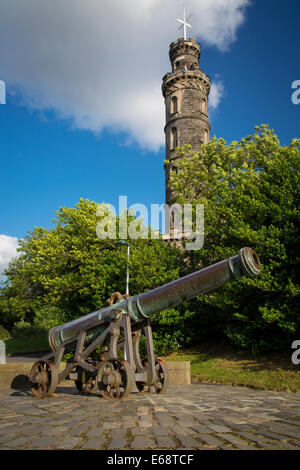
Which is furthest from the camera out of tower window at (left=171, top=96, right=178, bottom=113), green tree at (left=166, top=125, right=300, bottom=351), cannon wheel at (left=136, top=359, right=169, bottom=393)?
tower window at (left=171, top=96, right=178, bottom=113)

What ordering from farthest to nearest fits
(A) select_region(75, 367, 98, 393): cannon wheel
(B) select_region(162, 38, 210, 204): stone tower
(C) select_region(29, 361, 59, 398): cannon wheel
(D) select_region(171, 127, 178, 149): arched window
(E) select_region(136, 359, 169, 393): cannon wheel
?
(D) select_region(171, 127, 178, 149): arched window
(B) select_region(162, 38, 210, 204): stone tower
(A) select_region(75, 367, 98, 393): cannon wheel
(E) select_region(136, 359, 169, 393): cannon wheel
(C) select_region(29, 361, 59, 398): cannon wheel

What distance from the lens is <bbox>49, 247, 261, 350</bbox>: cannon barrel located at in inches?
210

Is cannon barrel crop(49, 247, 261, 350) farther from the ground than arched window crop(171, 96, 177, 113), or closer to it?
closer to it

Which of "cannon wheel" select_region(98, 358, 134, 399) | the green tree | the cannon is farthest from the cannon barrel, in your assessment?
the green tree

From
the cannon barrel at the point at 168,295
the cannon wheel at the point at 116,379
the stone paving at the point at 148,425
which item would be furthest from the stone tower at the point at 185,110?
the stone paving at the point at 148,425

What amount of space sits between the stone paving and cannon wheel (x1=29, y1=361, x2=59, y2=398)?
953 mm

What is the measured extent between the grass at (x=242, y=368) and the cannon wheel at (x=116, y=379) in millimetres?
6490

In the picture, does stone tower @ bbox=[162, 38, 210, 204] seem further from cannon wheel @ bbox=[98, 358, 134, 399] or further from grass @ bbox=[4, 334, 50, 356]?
cannon wheel @ bbox=[98, 358, 134, 399]

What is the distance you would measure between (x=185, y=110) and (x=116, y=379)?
3950cm

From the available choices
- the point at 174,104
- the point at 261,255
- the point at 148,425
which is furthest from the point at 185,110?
the point at 148,425

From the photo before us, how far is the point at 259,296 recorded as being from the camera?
15828 mm

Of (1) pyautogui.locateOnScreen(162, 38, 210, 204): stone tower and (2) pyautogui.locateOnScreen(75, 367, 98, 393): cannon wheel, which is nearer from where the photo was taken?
(2) pyautogui.locateOnScreen(75, 367, 98, 393): cannon wheel
